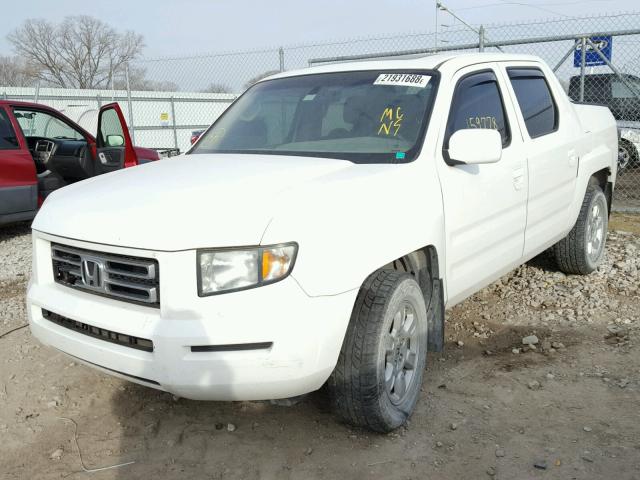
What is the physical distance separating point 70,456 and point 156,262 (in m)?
1.16

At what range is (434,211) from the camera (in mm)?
3146

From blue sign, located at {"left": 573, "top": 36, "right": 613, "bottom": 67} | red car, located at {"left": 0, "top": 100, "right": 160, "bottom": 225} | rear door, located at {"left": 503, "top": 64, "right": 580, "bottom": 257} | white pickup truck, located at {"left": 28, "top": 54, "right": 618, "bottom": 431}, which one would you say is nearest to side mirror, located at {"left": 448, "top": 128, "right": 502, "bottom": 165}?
white pickup truck, located at {"left": 28, "top": 54, "right": 618, "bottom": 431}

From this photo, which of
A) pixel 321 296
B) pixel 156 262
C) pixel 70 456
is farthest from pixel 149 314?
pixel 70 456

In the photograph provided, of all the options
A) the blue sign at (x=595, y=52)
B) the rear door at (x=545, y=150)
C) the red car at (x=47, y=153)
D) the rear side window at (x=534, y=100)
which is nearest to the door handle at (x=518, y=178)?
the rear door at (x=545, y=150)

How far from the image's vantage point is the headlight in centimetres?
247

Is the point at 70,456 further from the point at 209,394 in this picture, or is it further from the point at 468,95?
the point at 468,95

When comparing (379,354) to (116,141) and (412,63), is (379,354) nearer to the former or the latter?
(412,63)

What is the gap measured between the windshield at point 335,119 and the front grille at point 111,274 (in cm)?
123

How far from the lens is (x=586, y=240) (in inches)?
203

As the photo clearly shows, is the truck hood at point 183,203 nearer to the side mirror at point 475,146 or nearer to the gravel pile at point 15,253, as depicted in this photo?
the side mirror at point 475,146

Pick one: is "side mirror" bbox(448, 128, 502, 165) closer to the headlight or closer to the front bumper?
the front bumper

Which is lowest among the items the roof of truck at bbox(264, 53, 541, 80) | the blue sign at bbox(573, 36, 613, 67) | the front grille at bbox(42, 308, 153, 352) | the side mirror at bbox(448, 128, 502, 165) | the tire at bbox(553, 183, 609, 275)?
the tire at bbox(553, 183, 609, 275)

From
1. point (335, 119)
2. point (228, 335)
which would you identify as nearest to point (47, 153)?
point (335, 119)

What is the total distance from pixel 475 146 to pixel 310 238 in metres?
1.16
